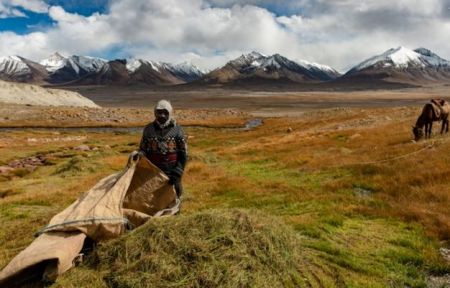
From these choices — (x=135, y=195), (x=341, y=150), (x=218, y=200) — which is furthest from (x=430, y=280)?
(x=341, y=150)

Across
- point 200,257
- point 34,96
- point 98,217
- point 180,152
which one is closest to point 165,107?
point 180,152

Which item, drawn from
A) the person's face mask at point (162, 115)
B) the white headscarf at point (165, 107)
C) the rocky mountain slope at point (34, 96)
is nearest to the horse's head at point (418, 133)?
the white headscarf at point (165, 107)

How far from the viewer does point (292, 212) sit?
12.3 m

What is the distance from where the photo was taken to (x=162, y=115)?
31.2 ft

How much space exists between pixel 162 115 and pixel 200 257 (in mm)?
3611

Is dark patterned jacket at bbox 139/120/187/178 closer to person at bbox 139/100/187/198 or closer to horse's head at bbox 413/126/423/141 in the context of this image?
person at bbox 139/100/187/198

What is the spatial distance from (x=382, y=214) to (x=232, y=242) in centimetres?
595

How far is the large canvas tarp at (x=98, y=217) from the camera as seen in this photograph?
711cm

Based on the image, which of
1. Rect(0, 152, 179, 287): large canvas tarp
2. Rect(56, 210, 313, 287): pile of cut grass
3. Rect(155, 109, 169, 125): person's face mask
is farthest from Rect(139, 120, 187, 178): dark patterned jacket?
Rect(56, 210, 313, 287): pile of cut grass

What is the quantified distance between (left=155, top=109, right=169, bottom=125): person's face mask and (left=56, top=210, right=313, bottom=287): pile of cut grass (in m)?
2.44

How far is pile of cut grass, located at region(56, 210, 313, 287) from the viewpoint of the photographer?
696 centimetres

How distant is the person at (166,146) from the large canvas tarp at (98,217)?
320 millimetres

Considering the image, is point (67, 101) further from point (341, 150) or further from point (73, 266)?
point (73, 266)

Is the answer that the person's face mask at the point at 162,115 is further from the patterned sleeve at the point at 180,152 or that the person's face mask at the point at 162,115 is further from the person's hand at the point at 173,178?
the person's hand at the point at 173,178
